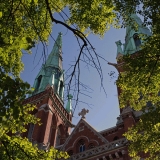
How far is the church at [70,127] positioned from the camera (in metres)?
15.3

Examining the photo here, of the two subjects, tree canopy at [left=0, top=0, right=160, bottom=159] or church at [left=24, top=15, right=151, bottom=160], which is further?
church at [left=24, top=15, right=151, bottom=160]

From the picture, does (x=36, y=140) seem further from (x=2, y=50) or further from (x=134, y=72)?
(x=2, y=50)

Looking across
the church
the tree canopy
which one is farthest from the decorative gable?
the tree canopy

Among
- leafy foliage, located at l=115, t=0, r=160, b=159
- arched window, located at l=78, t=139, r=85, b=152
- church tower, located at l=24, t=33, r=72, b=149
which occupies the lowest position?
leafy foliage, located at l=115, t=0, r=160, b=159

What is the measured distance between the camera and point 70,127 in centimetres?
2786

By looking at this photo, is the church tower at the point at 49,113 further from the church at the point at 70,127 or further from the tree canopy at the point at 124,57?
the tree canopy at the point at 124,57

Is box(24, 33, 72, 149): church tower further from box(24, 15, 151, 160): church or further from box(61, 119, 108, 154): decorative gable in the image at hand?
box(61, 119, 108, 154): decorative gable

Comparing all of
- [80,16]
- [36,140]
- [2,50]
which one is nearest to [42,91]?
[36,140]

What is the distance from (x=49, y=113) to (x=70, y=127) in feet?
16.5

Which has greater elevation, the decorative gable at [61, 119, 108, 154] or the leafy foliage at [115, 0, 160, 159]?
the decorative gable at [61, 119, 108, 154]

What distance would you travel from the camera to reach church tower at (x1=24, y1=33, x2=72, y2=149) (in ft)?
70.2

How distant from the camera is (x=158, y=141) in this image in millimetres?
8344

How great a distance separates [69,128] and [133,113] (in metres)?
11.5

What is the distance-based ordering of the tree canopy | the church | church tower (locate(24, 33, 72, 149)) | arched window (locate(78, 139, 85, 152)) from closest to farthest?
the tree canopy < the church < arched window (locate(78, 139, 85, 152)) < church tower (locate(24, 33, 72, 149))
